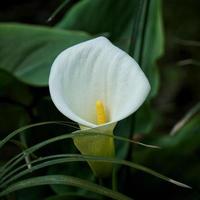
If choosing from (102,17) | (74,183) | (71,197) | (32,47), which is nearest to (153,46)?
(102,17)

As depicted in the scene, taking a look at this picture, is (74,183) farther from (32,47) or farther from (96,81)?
(32,47)

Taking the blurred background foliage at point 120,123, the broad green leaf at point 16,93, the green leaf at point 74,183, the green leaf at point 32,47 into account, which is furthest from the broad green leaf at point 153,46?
the green leaf at point 74,183

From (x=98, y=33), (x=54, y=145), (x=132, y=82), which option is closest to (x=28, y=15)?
(x=98, y=33)

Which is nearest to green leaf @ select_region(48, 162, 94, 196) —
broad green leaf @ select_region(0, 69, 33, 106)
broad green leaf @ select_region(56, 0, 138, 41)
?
broad green leaf @ select_region(0, 69, 33, 106)

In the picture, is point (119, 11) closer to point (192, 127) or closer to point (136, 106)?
point (192, 127)

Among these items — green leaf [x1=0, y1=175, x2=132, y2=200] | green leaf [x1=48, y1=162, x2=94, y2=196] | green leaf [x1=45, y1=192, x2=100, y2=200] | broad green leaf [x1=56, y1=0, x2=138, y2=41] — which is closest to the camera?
green leaf [x1=0, y1=175, x2=132, y2=200]

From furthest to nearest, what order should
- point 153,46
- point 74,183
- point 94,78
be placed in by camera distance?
point 153,46 → point 94,78 → point 74,183

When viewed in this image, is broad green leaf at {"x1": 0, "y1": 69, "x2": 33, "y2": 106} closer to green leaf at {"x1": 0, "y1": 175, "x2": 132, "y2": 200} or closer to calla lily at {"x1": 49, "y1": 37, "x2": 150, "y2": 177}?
calla lily at {"x1": 49, "y1": 37, "x2": 150, "y2": 177}
